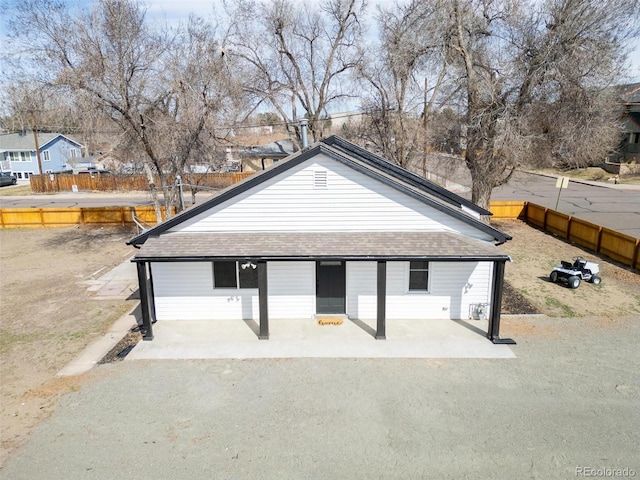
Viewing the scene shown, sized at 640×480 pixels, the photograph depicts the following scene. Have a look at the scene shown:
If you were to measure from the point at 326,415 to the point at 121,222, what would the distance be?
2457 centimetres

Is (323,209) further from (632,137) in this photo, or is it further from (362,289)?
(632,137)

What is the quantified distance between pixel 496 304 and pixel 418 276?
2421 mm

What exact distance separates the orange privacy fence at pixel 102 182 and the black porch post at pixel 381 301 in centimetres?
3453

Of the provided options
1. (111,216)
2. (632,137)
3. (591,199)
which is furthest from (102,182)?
(632,137)

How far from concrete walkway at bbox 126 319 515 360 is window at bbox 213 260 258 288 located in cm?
120

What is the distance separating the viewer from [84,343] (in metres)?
11.8

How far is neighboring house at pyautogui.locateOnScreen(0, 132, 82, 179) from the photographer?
51875 millimetres

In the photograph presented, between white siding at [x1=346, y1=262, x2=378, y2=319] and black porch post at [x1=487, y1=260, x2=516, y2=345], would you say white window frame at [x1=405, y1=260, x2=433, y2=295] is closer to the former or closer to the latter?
white siding at [x1=346, y1=262, x2=378, y2=319]

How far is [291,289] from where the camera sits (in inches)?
506

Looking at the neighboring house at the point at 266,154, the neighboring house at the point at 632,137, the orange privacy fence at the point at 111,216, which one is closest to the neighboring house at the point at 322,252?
the orange privacy fence at the point at 111,216

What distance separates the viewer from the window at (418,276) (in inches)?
499

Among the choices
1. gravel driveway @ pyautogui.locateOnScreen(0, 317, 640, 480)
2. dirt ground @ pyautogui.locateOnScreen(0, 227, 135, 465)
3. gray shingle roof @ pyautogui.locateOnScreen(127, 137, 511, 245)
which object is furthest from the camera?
gray shingle roof @ pyautogui.locateOnScreen(127, 137, 511, 245)

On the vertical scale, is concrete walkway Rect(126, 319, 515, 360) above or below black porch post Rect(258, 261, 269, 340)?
below

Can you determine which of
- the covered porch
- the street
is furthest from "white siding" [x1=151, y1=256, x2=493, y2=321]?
the street
